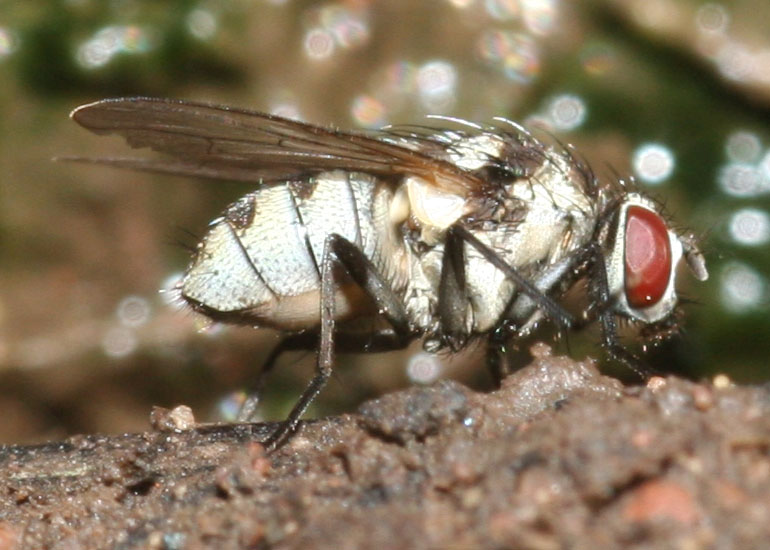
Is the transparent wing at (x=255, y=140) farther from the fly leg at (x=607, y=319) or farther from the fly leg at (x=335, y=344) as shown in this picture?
the fly leg at (x=335, y=344)

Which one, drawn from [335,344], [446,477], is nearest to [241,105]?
[335,344]

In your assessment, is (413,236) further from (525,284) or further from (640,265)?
(640,265)

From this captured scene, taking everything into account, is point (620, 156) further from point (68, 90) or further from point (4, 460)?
point (4, 460)

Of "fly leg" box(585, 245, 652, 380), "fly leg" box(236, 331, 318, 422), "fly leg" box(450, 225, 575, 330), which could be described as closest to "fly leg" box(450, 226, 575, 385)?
"fly leg" box(450, 225, 575, 330)

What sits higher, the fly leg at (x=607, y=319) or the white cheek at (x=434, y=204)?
the white cheek at (x=434, y=204)

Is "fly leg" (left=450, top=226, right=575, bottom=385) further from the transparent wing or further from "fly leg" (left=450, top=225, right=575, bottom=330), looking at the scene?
the transparent wing

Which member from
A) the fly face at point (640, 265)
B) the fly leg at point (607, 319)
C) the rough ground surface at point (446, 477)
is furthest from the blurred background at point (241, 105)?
the rough ground surface at point (446, 477)

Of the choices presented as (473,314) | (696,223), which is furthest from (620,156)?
(473,314)
